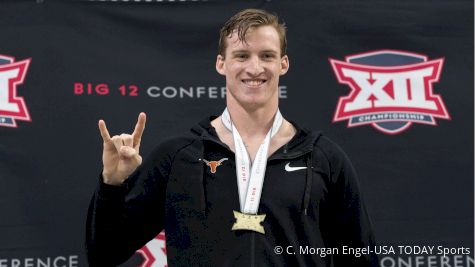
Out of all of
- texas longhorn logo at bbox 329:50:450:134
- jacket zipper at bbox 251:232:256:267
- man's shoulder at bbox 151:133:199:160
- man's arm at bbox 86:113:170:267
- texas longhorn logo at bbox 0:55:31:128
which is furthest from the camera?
texas longhorn logo at bbox 329:50:450:134

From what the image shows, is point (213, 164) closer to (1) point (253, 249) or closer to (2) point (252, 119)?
(2) point (252, 119)

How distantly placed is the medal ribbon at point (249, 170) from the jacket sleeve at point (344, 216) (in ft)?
0.64

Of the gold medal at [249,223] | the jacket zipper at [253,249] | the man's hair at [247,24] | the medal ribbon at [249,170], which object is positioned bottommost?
the jacket zipper at [253,249]

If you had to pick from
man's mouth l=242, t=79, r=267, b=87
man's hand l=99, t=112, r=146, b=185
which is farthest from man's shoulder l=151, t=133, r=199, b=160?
man's mouth l=242, t=79, r=267, b=87

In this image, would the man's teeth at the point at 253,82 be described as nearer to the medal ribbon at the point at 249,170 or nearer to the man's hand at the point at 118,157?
the medal ribbon at the point at 249,170

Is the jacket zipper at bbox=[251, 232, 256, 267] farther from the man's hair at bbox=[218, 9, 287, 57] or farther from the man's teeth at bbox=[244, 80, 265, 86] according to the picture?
the man's hair at bbox=[218, 9, 287, 57]

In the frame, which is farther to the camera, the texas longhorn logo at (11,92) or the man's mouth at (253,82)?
the texas longhorn logo at (11,92)

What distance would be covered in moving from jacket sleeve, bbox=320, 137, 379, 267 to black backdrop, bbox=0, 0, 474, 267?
47.4 inches

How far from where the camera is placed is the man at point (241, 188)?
7.96ft

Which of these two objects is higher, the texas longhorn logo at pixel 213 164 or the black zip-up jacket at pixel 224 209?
the texas longhorn logo at pixel 213 164

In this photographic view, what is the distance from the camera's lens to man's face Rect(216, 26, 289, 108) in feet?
8.29

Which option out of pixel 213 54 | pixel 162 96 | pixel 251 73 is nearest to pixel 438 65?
pixel 213 54

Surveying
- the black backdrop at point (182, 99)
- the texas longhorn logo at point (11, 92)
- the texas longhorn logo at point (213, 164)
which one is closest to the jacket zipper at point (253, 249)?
the texas longhorn logo at point (213, 164)

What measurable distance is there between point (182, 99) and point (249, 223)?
1.44 m
